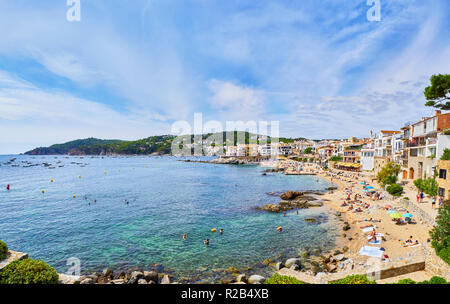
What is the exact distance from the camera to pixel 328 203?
1521 inches

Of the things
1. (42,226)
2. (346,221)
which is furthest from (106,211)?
(346,221)

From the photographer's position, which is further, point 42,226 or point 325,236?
point 42,226

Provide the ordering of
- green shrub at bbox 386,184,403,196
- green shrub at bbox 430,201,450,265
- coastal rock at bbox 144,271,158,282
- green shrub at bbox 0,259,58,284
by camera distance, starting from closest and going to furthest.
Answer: green shrub at bbox 0,259,58,284
green shrub at bbox 430,201,450,265
coastal rock at bbox 144,271,158,282
green shrub at bbox 386,184,403,196

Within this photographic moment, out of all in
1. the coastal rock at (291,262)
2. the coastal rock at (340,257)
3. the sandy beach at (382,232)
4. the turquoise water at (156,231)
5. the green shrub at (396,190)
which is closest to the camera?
the sandy beach at (382,232)

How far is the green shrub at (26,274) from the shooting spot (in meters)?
10.8

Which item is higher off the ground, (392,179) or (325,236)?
(392,179)

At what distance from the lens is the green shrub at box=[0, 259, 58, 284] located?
1080 centimetres

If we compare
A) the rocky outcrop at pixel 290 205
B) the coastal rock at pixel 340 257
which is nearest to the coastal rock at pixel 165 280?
the coastal rock at pixel 340 257

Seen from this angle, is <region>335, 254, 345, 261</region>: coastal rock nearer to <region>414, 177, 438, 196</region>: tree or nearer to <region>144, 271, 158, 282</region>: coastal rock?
<region>144, 271, 158, 282</region>: coastal rock

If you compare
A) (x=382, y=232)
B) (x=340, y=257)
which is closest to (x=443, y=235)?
(x=340, y=257)

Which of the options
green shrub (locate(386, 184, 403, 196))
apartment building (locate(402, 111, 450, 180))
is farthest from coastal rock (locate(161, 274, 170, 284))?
apartment building (locate(402, 111, 450, 180))

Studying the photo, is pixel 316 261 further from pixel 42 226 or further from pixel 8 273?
pixel 42 226

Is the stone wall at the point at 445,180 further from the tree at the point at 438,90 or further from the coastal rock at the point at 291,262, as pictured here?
the coastal rock at the point at 291,262
